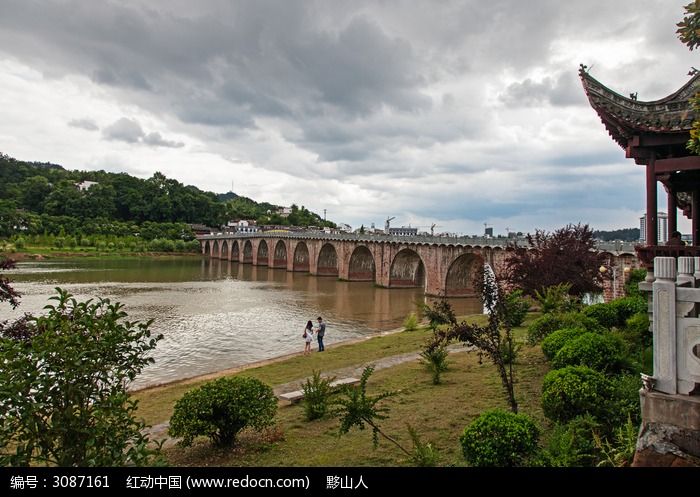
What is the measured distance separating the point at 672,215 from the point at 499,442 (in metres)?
7.85

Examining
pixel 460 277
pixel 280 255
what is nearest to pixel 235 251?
pixel 280 255

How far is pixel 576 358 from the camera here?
28.2 feet

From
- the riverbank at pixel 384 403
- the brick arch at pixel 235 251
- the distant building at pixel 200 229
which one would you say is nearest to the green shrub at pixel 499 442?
the riverbank at pixel 384 403

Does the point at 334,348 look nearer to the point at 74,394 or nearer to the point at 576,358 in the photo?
the point at 576,358

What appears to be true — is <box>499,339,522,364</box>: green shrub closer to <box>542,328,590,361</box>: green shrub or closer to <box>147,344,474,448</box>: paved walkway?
<box>542,328,590,361</box>: green shrub

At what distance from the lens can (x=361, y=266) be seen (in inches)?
2192

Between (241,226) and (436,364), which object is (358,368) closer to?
(436,364)

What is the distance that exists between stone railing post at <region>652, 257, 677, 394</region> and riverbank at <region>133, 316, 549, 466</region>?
286 centimetres

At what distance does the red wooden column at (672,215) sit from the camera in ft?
33.2

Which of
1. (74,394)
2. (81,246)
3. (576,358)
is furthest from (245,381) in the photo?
(81,246)

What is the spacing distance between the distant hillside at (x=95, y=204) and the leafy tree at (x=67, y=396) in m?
96.0

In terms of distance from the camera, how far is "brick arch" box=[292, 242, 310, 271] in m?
68.6

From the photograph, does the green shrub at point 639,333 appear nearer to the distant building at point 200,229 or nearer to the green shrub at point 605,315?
the green shrub at point 605,315

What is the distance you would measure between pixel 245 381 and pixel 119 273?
54.9 meters
